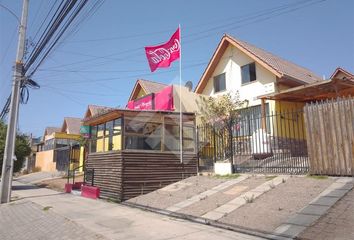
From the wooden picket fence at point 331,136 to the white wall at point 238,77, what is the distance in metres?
8.39

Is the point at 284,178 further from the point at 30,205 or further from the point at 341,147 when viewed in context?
the point at 30,205

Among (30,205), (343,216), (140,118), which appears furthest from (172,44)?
(343,216)

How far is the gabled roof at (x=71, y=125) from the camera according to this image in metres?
39.9

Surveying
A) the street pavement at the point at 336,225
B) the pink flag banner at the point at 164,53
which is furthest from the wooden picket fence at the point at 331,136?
the pink flag banner at the point at 164,53

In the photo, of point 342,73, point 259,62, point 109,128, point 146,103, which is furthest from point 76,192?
point 342,73

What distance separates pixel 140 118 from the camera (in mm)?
13523

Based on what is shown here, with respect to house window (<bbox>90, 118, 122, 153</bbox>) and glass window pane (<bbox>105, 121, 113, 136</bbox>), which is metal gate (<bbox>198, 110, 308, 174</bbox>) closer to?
house window (<bbox>90, 118, 122, 153</bbox>)

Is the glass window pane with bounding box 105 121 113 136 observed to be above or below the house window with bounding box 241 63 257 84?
below

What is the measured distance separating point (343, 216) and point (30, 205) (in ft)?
36.6

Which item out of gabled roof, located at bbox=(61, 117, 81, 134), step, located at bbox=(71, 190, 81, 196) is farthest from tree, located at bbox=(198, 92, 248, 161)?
gabled roof, located at bbox=(61, 117, 81, 134)

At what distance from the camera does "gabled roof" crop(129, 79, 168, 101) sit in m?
25.4

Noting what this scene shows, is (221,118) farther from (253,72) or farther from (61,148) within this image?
(61,148)

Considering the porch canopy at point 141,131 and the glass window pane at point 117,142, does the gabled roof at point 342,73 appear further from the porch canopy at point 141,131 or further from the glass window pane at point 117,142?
the glass window pane at point 117,142

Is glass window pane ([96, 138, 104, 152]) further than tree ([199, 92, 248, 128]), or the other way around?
tree ([199, 92, 248, 128])
